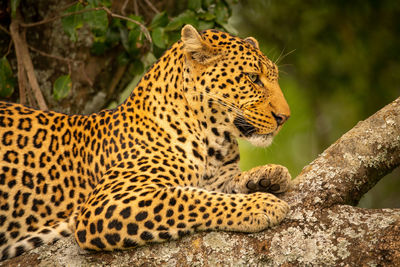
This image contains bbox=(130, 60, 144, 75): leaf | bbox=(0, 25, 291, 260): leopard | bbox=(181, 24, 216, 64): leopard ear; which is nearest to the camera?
bbox=(0, 25, 291, 260): leopard

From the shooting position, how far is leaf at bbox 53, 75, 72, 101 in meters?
7.86

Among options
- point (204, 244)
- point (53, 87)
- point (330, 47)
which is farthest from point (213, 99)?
point (330, 47)

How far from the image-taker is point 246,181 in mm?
6152

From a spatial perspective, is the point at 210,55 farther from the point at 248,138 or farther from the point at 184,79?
the point at 248,138

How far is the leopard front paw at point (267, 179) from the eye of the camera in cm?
546

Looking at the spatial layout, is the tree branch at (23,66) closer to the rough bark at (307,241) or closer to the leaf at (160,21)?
the leaf at (160,21)

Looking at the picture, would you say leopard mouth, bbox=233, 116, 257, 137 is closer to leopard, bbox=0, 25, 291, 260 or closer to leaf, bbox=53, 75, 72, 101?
leopard, bbox=0, 25, 291, 260

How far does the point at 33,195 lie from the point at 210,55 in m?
2.38

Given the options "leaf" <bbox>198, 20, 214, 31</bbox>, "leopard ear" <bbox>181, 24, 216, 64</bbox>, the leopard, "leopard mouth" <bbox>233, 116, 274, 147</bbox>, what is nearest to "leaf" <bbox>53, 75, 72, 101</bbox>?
the leopard

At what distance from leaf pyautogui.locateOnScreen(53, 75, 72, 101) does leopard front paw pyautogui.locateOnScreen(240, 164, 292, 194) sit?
2970mm

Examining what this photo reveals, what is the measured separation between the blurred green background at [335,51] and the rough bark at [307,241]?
4.37 m

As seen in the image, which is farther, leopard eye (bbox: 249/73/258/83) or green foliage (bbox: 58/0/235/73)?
green foliage (bbox: 58/0/235/73)

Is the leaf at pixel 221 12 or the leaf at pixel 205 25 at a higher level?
the leaf at pixel 221 12

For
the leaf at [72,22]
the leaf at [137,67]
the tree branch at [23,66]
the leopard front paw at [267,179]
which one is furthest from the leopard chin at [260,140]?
the tree branch at [23,66]
